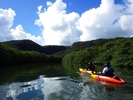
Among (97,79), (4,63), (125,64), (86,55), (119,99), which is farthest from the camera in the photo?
(86,55)

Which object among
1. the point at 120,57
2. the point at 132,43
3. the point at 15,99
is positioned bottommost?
the point at 15,99

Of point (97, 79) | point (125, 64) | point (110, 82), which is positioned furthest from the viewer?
point (125, 64)

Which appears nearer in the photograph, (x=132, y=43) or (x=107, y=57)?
(x=132, y=43)

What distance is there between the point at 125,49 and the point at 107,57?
13.4 m

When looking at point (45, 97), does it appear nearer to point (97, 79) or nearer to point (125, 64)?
point (97, 79)

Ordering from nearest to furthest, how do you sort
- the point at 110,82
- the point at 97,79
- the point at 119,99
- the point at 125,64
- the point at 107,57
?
the point at 119,99, the point at 110,82, the point at 97,79, the point at 125,64, the point at 107,57

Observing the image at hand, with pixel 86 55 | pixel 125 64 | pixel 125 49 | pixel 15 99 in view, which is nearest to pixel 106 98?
pixel 15 99

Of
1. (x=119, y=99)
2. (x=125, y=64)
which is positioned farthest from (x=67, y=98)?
(x=125, y=64)

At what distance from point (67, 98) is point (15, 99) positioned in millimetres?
3658

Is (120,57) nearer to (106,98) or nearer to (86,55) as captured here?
(86,55)

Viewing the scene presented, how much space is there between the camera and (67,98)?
1267cm

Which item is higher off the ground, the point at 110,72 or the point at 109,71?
the point at 109,71

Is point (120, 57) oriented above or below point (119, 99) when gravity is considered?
above

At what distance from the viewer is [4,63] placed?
6656 centimetres
